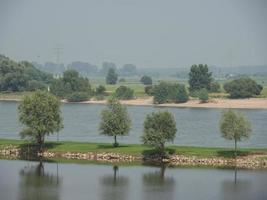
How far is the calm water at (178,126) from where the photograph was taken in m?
68.7

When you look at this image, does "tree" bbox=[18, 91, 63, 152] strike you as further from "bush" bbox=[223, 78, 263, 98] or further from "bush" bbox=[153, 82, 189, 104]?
"bush" bbox=[223, 78, 263, 98]

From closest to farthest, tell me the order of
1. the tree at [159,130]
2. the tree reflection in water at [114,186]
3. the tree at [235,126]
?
the tree reflection in water at [114,186] < the tree at [159,130] < the tree at [235,126]

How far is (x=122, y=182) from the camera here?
1919 inches

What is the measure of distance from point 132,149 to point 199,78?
8575 centimetres

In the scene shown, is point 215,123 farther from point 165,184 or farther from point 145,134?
point 165,184

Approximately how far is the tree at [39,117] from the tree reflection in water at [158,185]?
10.2 metres

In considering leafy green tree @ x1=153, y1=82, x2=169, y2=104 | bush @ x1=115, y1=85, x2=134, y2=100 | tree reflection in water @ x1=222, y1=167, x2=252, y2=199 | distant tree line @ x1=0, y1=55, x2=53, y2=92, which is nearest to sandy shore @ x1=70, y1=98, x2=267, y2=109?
leafy green tree @ x1=153, y1=82, x2=169, y2=104

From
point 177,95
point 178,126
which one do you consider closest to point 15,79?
point 177,95

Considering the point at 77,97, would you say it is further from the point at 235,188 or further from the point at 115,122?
the point at 235,188

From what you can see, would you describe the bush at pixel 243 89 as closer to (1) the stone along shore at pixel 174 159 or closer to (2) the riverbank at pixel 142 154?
(2) the riverbank at pixel 142 154

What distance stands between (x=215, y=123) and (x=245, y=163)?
3521 cm

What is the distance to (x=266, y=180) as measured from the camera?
48.8 m

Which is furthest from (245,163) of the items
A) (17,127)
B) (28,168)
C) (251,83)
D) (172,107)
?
(251,83)

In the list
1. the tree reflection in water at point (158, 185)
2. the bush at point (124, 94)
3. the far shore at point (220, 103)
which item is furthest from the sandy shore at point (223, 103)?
the tree reflection in water at point (158, 185)
